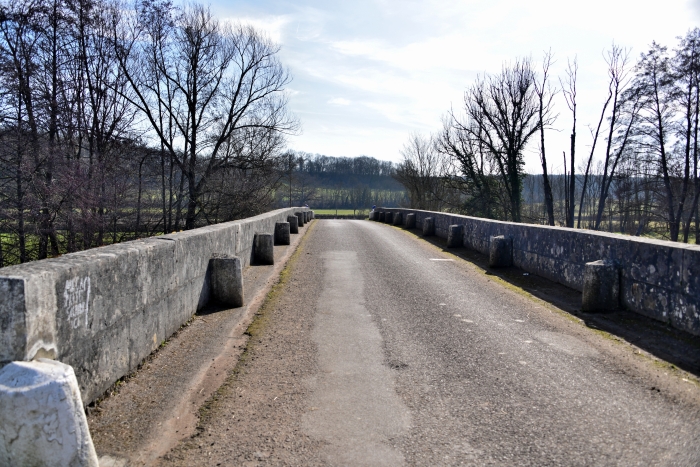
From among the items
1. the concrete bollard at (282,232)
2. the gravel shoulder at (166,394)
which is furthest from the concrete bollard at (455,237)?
the gravel shoulder at (166,394)

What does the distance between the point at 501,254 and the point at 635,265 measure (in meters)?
4.48

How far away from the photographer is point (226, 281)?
7.23 meters

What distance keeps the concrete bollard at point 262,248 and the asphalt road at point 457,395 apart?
4.50 meters

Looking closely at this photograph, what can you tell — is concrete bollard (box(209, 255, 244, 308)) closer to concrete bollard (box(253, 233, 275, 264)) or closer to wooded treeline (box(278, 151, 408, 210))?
concrete bollard (box(253, 233, 275, 264))

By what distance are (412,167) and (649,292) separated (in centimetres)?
4558

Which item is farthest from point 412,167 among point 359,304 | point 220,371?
point 220,371

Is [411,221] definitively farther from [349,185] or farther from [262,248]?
[349,185]

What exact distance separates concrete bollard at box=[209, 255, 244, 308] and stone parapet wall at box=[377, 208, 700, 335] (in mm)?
5269

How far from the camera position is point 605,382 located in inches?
170

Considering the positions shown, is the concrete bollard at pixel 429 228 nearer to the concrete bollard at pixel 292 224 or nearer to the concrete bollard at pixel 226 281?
the concrete bollard at pixel 292 224

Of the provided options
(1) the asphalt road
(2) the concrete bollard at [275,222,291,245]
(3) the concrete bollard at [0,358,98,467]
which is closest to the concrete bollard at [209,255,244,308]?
(1) the asphalt road

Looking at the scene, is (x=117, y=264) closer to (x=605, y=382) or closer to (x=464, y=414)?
(x=464, y=414)

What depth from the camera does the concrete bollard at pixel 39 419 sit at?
2551 mm

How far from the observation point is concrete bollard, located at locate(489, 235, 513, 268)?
10.9 m
